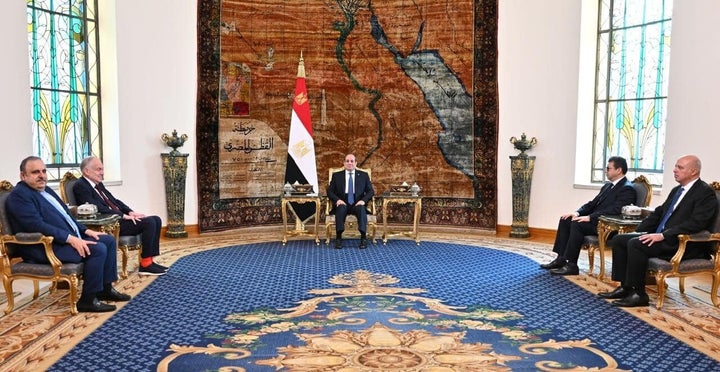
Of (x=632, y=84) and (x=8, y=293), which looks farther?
(x=632, y=84)

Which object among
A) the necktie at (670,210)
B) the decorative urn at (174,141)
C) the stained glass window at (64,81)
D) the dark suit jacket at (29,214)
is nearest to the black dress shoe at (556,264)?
the necktie at (670,210)

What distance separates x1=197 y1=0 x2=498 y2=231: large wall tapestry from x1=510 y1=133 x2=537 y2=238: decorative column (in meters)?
0.50

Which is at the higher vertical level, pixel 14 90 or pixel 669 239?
pixel 14 90

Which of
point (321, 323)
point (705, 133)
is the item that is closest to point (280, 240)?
point (321, 323)

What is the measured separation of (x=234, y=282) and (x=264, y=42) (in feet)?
16.6

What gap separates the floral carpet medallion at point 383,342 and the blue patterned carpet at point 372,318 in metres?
0.01

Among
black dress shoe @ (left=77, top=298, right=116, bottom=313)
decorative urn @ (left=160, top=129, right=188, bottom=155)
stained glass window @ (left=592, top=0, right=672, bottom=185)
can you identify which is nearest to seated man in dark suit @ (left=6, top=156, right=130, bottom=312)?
black dress shoe @ (left=77, top=298, right=116, bottom=313)

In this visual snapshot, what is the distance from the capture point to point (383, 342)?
4.21 metres

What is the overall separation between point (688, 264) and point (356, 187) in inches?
185

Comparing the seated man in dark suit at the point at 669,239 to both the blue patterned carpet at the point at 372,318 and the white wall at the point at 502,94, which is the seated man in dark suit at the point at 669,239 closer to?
the blue patterned carpet at the point at 372,318

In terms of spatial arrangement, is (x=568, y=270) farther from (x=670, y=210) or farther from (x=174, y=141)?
(x=174, y=141)

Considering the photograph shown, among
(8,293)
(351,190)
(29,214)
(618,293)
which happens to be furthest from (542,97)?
(8,293)

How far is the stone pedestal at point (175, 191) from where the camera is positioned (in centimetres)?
891

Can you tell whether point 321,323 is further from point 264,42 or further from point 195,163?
point 264,42
